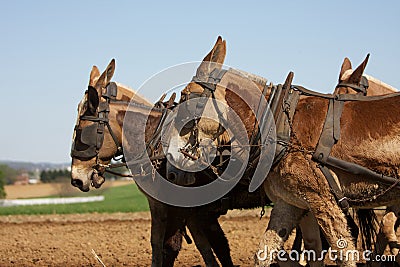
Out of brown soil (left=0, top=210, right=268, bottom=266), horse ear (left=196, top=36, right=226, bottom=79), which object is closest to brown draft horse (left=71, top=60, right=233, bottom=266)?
horse ear (left=196, top=36, right=226, bottom=79)

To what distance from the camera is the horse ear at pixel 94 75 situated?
279 inches

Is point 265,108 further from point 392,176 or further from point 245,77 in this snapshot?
point 392,176

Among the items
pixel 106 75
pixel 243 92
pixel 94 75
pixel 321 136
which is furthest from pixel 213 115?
pixel 94 75

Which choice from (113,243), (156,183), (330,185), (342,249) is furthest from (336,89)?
(113,243)

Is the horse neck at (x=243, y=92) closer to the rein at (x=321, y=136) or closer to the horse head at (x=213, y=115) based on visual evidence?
the horse head at (x=213, y=115)

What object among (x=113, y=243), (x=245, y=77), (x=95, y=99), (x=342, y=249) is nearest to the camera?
(x=342, y=249)

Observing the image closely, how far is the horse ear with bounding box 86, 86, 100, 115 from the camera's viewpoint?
21.7ft

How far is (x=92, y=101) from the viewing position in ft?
21.9

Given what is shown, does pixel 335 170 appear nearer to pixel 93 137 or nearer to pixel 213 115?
pixel 213 115

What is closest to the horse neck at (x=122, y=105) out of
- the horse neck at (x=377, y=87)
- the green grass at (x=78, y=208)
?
the horse neck at (x=377, y=87)

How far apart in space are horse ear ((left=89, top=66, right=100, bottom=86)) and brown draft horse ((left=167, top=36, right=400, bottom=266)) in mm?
2683

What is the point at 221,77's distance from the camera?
19.4 ft

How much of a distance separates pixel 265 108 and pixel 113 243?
7439 millimetres

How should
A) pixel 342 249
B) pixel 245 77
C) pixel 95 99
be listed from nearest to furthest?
1. pixel 342 249
2. pixel 245 77
3. pixel 95 99
